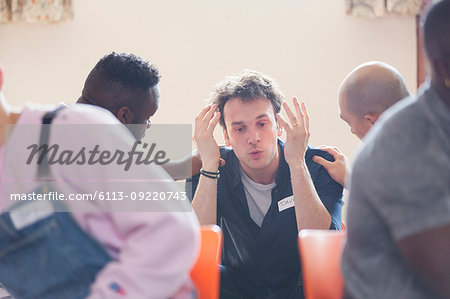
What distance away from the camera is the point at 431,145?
80 centimetres

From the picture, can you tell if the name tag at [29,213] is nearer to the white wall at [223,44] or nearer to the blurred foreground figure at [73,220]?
the blurred foreground figure at [73,220]

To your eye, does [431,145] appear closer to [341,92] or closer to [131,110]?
[131,110]

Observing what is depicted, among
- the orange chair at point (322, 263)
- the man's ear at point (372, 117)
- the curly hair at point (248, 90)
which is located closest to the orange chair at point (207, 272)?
the orange chair at point (322, 263)

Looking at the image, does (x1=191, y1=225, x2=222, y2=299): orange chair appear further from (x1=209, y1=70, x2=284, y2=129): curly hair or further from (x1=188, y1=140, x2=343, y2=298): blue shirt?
(x1=209, y1=70, x2=284, y2=129): curly hair

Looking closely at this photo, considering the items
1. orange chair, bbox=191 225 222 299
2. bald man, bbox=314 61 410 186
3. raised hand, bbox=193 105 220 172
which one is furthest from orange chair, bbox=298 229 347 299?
raised hand, bbox=193 105 220 172

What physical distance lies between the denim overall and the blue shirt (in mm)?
987

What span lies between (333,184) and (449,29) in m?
1.17

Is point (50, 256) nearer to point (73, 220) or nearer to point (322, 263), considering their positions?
point (73, 220)

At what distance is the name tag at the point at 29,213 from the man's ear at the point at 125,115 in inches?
21.9

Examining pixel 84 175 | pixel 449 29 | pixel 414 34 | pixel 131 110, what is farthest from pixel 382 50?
pixel 84 175

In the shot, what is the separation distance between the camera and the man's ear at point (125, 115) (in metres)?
1.45

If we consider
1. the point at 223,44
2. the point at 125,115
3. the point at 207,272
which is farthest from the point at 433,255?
the point at 223,44

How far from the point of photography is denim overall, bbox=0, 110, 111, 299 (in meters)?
0.92

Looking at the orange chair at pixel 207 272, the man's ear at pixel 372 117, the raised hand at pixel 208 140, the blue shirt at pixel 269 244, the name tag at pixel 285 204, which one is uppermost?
the man's ear at pixel 372 117
